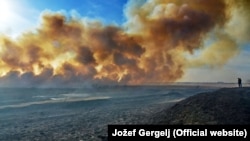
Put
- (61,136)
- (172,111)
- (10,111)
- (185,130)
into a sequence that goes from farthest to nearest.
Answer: (10,111)
(172,111)
(61,136)
(185,130)

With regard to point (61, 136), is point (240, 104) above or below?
above

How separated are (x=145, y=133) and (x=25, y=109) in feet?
150

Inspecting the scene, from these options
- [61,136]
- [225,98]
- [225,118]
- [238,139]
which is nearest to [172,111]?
[225,98]

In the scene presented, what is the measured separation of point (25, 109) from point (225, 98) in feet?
126

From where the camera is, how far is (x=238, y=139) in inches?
632

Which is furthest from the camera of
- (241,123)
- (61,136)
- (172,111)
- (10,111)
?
(10,111)

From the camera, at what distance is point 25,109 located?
56625 millimetres

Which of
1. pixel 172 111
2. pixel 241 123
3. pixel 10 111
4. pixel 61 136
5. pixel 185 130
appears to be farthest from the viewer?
pixel 10 111

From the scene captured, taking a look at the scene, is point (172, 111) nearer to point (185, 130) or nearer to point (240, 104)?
point (240, 104)

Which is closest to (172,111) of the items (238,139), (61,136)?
(61,136)

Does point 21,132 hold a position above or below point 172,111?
below

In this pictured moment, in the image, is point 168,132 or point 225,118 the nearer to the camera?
point 168,132

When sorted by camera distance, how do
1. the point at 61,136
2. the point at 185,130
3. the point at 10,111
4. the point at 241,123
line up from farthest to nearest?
the point at 10,111, the point at 61,136, the point at 241,123, the point at 185,130

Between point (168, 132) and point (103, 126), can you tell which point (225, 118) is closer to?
point (168, 132)
